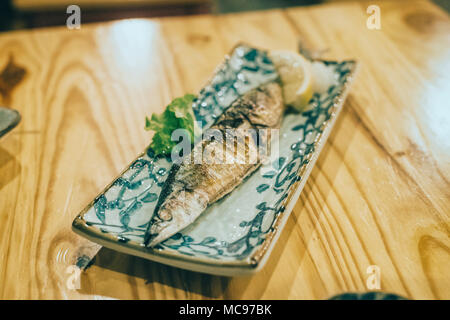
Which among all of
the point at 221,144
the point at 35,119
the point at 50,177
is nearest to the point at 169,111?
the point at 221,144

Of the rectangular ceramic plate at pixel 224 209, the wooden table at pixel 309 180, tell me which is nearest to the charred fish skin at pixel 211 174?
the rectangular ceramic plate at pixel 224 209

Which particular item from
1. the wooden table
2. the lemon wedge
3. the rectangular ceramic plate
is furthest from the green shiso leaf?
the lemon wedge

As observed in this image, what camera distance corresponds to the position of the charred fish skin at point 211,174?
105 centimetres

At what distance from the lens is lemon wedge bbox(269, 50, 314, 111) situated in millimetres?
1586

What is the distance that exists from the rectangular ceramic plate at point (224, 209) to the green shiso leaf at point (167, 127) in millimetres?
46

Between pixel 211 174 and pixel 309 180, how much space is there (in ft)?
1.24

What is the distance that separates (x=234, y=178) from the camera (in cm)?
124

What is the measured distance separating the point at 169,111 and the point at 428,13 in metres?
1.94

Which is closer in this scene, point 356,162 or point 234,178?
point 234,178

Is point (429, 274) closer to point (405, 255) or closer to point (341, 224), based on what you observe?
point (405, 255)

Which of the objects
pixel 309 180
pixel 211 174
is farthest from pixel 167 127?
pixel 309 180

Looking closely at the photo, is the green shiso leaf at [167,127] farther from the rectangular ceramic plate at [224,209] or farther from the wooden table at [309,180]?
the wooden table at [309,180]
